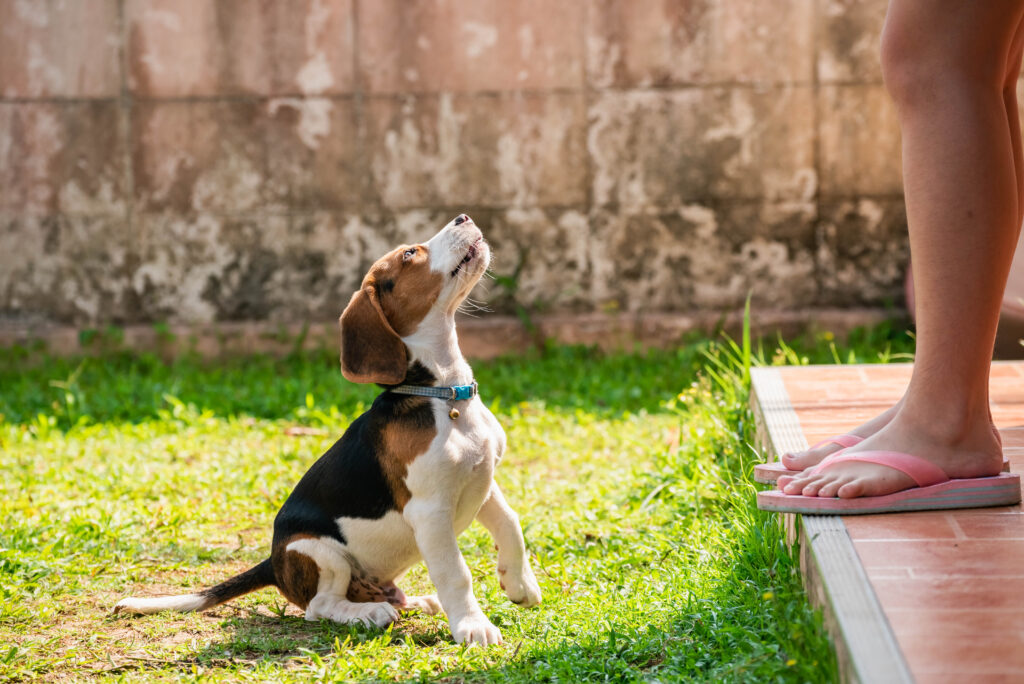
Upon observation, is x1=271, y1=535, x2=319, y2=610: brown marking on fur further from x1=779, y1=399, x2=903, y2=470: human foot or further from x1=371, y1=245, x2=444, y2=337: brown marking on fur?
x1=779, y1=399, x2=903, y2=470: human foot

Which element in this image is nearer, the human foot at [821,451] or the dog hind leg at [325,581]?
the human foot at [821,451]

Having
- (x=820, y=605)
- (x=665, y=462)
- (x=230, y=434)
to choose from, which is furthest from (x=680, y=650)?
(x=230, y=434)

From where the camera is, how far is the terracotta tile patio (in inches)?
71.3

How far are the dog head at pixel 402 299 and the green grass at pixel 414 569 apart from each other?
0.72 metres

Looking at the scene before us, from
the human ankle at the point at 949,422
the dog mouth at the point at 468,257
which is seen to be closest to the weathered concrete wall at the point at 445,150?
the dog mouth at the point at 468,257

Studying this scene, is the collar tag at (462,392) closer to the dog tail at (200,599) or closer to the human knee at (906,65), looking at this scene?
the dog tail at (200,599)

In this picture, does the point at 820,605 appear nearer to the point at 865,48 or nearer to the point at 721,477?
the point at 721,477

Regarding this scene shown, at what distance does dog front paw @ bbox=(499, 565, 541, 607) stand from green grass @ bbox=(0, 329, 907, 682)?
0.04 m

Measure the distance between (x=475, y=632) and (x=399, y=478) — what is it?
47cm

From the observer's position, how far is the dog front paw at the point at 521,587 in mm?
3027

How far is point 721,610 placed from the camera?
2688mm

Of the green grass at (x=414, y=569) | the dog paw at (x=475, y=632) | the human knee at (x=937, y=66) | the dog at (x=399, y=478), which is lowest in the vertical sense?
the green grass at (x=414, y=569)

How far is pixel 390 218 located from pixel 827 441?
4.55 m

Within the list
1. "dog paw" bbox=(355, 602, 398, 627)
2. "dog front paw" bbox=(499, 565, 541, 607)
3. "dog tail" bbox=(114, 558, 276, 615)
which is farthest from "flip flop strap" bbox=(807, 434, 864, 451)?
"dog tail" bbox=(114, 558, 276, 615)
